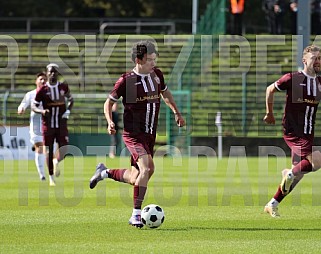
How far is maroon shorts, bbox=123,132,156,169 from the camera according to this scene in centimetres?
1198

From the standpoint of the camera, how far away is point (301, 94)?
42.4ft

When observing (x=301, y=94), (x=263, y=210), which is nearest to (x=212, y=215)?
(x=263, y=210)

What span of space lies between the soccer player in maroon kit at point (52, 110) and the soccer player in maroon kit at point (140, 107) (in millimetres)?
7041

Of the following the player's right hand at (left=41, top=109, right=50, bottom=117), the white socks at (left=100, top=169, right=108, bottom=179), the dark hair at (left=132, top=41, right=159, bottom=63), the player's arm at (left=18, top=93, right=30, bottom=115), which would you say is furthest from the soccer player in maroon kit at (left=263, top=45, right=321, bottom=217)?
the player's arm at (left=18, top=93, right=30, bottom=115)

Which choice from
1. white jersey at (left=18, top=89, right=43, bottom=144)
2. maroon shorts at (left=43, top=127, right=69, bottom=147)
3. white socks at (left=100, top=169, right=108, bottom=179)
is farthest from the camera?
white jersey at (left=18, top=89, right=43, bottom=144)

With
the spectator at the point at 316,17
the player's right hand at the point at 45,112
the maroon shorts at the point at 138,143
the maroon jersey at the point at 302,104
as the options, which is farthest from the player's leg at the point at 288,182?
the spectator at the point at 316,17

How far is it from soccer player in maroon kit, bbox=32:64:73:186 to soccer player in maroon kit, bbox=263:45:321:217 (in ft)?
23.5

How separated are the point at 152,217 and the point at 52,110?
8167 mm

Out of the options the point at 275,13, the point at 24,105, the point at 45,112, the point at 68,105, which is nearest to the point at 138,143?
the point at 45,112

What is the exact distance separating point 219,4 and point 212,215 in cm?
2365

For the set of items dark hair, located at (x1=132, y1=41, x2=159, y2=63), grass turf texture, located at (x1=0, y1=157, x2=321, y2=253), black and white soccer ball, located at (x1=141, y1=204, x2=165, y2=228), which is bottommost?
grass turf texture, located at (x1=0, y1=157, x2=321, y2=253)

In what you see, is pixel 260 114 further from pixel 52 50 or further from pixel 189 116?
pixel 52 50

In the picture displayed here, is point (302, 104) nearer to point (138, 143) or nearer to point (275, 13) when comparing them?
point (138, 143)

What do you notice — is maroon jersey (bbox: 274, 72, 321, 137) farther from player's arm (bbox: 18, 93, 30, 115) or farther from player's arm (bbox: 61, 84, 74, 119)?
player's arm (bbox: 18, 93, 30, 115)
